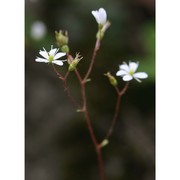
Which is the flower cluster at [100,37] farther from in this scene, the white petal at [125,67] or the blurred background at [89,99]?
the blurred background at [89,99]

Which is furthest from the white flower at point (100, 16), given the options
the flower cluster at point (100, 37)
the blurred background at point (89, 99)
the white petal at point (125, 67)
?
the blurred background at point (89, 99)

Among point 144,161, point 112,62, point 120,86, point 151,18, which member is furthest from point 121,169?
point 151,18

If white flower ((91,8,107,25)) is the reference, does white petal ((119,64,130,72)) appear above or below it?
below

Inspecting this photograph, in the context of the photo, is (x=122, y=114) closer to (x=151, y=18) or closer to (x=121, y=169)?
(x=121, y=169)

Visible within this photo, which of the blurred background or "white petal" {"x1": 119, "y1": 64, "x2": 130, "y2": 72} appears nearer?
"white petal" {"x1": 119, "y1": 64, "x2": 130, "y2": 72}

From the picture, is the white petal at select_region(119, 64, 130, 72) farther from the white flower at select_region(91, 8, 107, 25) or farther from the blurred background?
the blurred background

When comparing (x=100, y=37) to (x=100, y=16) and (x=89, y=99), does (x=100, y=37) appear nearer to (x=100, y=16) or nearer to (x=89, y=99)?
(x=100, y=16)

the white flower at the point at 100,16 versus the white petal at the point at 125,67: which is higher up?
the white flower at the point at 100,16

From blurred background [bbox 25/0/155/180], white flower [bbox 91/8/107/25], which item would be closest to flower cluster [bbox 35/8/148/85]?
white flower [bbox 91/8/107/25]
